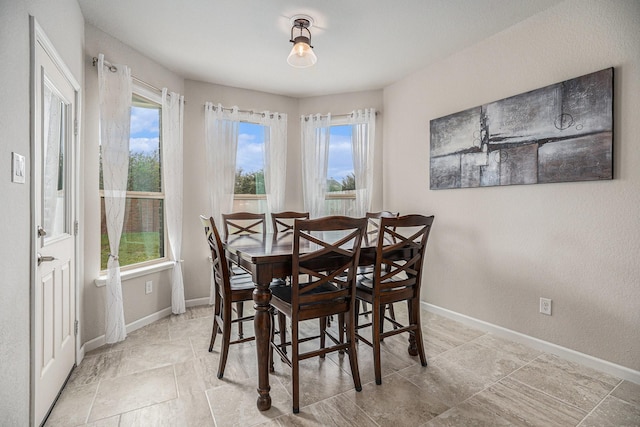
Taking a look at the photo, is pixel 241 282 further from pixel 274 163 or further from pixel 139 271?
pixel 274 163

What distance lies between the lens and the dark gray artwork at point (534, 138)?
210 centimetres

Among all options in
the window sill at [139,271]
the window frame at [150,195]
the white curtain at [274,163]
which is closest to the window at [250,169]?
the white curtain at [274,163]

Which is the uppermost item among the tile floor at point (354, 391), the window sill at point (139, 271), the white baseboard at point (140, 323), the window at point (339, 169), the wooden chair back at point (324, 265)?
the window at point (339, 169)

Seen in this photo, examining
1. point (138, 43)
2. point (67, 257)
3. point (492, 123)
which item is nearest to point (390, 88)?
point (492, 123)

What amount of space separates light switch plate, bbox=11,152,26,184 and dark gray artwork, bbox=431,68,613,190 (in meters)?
3.15

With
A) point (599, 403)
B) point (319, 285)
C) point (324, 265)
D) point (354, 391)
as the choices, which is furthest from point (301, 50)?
point (599, 403)

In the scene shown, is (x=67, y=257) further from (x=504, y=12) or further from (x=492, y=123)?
(x=504, y=12)

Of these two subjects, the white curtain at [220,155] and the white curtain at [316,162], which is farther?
the white curtain at [316,162]

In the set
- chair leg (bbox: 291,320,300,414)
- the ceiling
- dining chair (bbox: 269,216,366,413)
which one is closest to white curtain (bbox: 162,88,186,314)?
the ceiling

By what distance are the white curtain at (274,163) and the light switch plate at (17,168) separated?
2683 millimetres

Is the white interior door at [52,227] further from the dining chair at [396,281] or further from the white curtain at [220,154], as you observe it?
the dining chair at [396,281]

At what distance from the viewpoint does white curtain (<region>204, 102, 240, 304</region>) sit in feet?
11.8

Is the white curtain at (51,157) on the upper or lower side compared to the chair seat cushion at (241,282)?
upper

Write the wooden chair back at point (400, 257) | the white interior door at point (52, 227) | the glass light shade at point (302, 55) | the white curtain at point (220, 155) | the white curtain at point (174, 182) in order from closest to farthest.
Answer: the white interior door at point (52, 227) < the wooden chair back at point (400, 257) < the glass light shade at point (302, 55) < the white curtain at point (174, 182) < the white curtain at point (220, 155)
